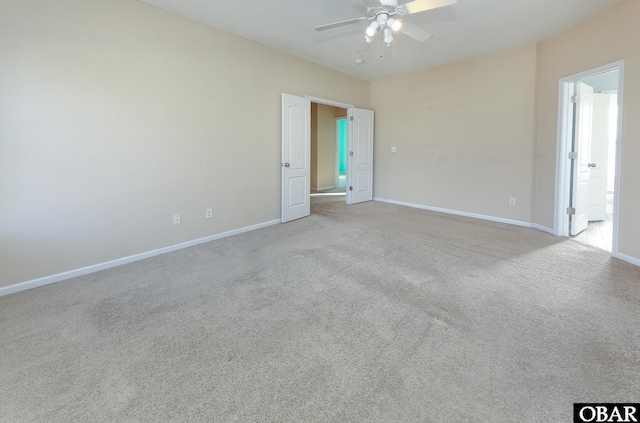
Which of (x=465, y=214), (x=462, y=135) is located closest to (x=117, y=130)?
(x=462, y=135)

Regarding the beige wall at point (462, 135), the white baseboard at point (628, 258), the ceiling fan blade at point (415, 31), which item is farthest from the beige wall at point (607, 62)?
the ceiling fan blade at point (415, 31)

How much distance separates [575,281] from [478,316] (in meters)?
1.29

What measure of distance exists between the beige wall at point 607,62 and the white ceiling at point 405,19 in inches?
6.0

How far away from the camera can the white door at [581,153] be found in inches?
157

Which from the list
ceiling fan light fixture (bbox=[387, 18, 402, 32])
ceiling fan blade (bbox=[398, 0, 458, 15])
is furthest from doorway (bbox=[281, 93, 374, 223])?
ceiling fan blade (bbox=[398, 0, 458, 15])

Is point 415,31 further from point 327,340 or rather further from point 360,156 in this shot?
point 360,156

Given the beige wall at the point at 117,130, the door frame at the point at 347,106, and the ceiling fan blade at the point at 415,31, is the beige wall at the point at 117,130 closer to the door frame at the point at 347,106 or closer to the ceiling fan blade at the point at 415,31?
the door frame at the point at 347,106

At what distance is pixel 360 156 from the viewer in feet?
21.5

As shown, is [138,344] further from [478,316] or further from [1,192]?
[478,316]

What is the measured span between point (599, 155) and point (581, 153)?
1.10 meters

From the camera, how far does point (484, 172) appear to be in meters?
5.24

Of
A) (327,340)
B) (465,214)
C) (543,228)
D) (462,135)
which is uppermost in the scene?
(462,135)

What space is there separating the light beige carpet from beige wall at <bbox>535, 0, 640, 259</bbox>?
61 centimetres

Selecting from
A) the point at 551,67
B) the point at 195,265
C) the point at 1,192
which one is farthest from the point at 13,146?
the point at 551,67
